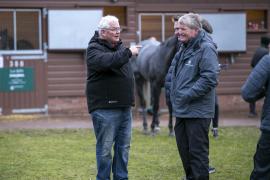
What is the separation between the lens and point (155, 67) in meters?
12.1

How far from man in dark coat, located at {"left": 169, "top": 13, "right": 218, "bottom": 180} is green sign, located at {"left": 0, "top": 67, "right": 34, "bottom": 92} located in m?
8.99

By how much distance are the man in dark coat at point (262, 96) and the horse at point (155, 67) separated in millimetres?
4776

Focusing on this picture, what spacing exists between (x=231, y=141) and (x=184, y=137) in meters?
4.72

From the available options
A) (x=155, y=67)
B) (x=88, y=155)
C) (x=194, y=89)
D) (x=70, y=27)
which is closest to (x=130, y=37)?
(x=70, y=27)

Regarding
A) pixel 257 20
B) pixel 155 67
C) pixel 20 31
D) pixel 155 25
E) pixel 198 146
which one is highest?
pixel 257 20

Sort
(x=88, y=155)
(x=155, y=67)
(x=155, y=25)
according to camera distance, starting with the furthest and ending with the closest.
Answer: (x=155, y=25), (x=155, y=67), (x=88, y=155)

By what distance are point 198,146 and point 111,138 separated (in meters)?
0.95

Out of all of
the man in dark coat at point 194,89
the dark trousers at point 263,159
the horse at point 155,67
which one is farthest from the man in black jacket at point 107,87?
the horse at point 155,67

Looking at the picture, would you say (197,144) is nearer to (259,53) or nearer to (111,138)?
(111,138)

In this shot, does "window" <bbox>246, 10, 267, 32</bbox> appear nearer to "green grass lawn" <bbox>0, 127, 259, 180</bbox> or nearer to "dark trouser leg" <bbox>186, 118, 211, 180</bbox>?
"green grass lawn" <bbox>0, 127, 259, 180</bbox>

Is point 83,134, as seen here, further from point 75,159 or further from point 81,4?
point 81,4

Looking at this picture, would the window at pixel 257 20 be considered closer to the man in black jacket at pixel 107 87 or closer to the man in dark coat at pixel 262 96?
the man in dark coat at pixel 262 96

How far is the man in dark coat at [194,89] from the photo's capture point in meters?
6.34

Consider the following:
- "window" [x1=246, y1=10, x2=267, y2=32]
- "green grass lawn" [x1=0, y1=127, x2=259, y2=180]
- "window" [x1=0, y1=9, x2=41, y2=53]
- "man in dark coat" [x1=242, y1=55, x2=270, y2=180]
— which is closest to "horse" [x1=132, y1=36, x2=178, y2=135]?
"green grass lawn" [x1=0, y1=127, x2=259, y2=180]
